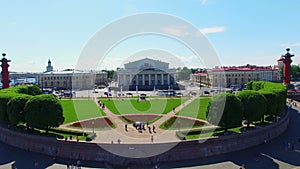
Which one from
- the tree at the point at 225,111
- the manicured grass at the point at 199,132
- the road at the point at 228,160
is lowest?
the road at the point at 228,160

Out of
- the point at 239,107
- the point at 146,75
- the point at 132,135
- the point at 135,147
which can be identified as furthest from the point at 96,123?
the point at 146,75

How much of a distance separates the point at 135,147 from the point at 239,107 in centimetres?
1385

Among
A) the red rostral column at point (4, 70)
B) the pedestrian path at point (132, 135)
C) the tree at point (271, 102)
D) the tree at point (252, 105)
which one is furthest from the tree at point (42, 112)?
the red rostral column at point (4, 70)

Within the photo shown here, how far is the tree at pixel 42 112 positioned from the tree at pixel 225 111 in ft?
61.9

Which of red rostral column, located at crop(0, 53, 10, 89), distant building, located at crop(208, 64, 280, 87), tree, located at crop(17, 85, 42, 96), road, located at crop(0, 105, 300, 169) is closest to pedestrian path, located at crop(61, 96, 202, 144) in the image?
road, located at crop(0, 105, 300, 169)

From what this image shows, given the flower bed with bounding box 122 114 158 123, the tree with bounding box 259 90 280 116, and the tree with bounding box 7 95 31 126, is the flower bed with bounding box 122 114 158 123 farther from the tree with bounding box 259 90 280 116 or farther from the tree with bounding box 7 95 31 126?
the tree with bounding box 259 90 280 116

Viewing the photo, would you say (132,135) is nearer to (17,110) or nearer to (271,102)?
(17,110)

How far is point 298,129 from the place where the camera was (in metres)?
43.1

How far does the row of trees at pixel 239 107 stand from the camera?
33.1 metres

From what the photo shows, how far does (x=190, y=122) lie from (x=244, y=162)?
12.3 metres

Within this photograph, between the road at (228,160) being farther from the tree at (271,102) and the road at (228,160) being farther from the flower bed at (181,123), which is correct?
the flower bed at (181,123)

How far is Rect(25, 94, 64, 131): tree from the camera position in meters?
33.0

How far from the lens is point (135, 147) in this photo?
94.7ft

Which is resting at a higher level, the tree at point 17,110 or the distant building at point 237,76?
the distant building at point 237,76
